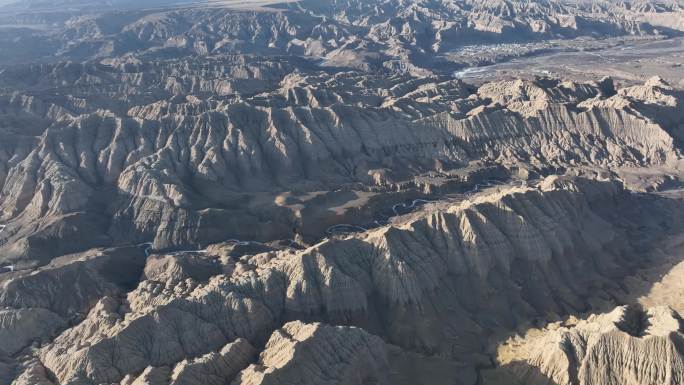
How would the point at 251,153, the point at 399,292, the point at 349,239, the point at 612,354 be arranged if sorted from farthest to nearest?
the point at 251,153
the point at 349,239
the point at 399,292
the point at 612,354

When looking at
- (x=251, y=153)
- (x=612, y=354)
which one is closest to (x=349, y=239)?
(x=612, y=354)

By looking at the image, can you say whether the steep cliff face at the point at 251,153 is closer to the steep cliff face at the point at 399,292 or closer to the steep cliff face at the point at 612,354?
the steep cliff face at the point at 399,292

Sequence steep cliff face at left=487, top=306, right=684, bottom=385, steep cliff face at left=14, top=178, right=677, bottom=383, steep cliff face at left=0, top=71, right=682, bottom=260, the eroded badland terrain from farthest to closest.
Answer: steep cliff face at left=0, top=71, right=682, bottom=260 → steep cliff face at left=14, top=178, right=677, bottom=383 → the eroded badland terrain → steep cliff face at left=487, top=306, right=684, bottom=385

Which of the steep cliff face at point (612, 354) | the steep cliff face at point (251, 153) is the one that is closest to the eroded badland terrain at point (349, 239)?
the steep cliff face at point (612, 354)

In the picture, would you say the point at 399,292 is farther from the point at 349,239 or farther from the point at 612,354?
the point at 612,354

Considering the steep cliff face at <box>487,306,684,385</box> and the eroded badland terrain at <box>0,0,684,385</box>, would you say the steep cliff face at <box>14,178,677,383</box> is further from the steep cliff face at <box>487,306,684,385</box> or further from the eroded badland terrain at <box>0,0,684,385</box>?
the steep cliff face at <box>487,306,684,385</box>

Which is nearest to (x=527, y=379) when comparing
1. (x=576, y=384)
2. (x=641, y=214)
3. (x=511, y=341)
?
(x=576, y=384)

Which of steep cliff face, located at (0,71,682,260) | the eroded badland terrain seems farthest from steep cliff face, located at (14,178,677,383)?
steep cliff face, located at (0,71,682,260)

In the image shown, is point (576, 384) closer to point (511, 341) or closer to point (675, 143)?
point (511, 341)
